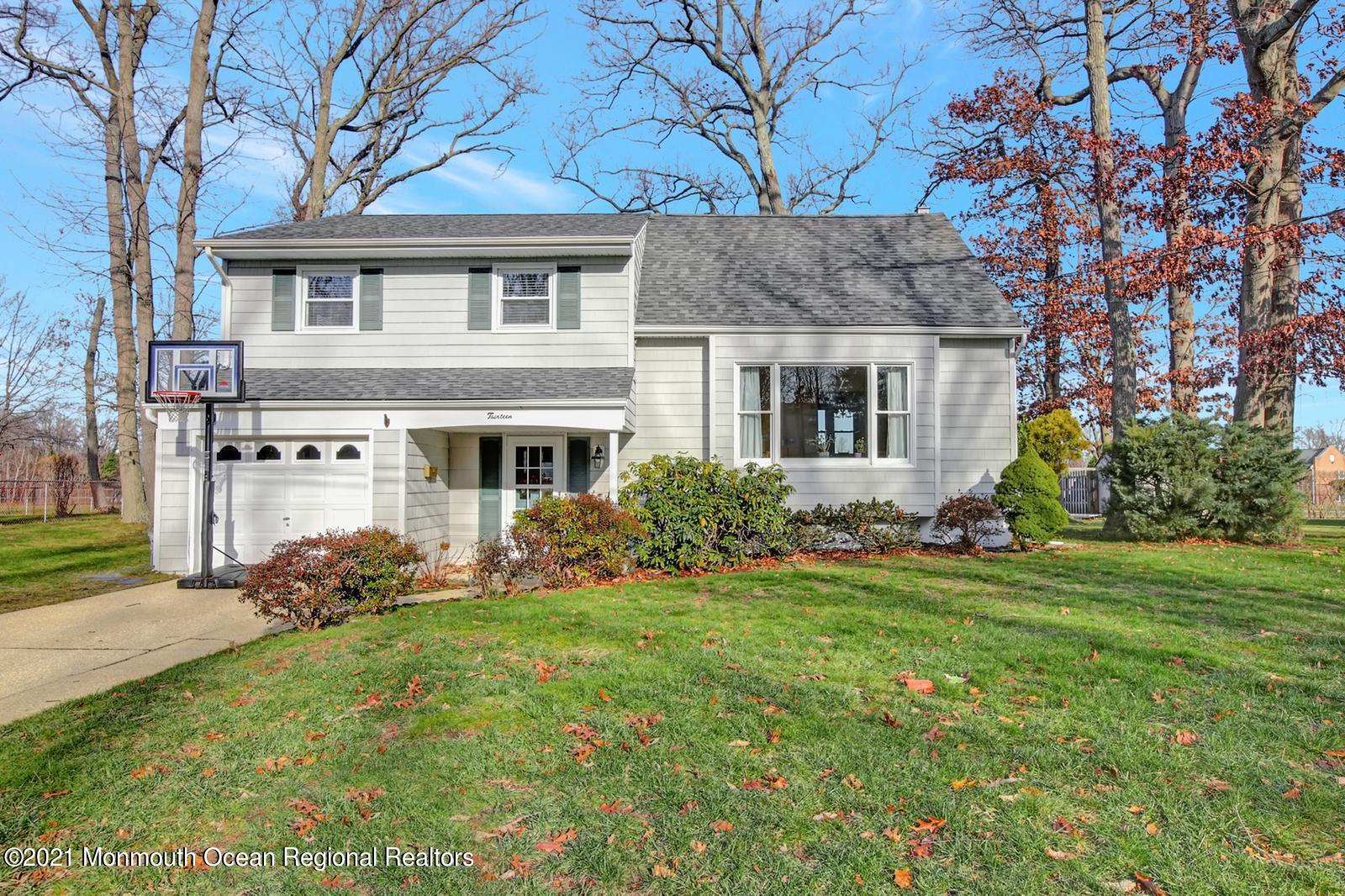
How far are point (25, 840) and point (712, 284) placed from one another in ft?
40.0

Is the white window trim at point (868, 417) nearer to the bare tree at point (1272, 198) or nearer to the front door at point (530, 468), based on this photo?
the front door at point (530, 468)

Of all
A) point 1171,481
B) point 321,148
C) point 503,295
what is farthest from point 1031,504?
point 321,148

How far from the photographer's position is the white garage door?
1155 centimetres

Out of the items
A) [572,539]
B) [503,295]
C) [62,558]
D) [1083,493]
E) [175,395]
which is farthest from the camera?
[1083,493]

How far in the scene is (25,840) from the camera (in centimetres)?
358

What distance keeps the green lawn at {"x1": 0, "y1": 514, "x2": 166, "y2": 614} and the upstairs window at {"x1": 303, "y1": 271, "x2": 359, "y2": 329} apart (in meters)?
4.65

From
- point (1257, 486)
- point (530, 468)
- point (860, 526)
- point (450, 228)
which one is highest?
point (450, 228)

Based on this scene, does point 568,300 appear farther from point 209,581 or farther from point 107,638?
point 107,638

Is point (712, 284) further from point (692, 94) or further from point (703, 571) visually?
point (692, 94)

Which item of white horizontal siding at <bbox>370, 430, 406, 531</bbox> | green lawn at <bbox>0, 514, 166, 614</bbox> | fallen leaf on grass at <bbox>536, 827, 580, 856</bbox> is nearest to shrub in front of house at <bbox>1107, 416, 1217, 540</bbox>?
white horizontal siding at <bbox>370, 430, 406, 531</bbox>

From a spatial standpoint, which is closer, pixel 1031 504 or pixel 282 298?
pixel 1031 504

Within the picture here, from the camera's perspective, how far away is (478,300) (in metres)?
12.7

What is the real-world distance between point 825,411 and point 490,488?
18.9 feet

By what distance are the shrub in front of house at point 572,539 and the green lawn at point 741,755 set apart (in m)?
2.07
